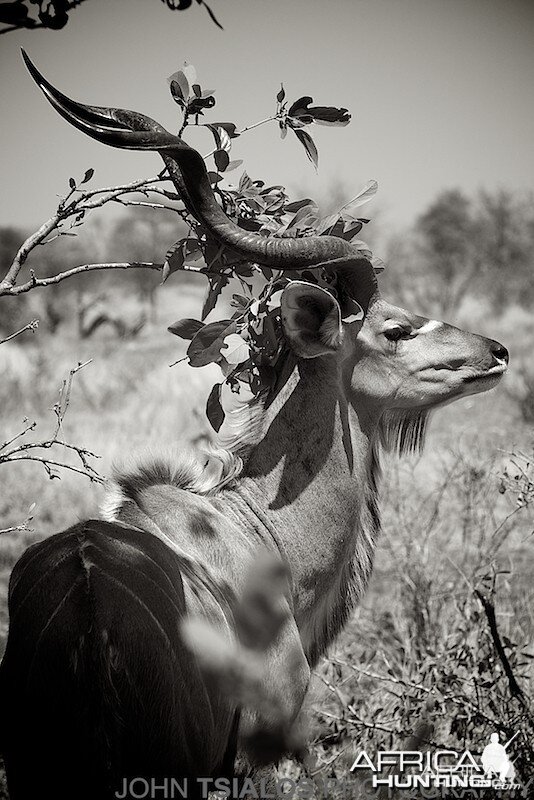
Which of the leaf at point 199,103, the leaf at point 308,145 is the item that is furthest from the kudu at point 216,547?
the leaf at point 308,145

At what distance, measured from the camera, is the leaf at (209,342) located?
11.0ft

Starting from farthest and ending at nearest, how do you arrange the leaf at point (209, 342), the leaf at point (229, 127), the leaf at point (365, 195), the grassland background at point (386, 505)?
the grassland background at point (386, 505) < the leaf at point (365, 195) < the leaf at point (209, 342) < the leaf at point (229, 127)

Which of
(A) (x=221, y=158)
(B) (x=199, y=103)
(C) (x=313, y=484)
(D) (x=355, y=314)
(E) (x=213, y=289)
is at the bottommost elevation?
(C) (x=313, y=484)

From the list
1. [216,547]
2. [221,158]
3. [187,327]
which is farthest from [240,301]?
[216,547]

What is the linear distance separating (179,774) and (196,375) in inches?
496

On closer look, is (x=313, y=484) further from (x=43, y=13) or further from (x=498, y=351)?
(x=43, y=13)

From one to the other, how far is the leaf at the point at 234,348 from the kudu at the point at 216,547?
0.22 metres

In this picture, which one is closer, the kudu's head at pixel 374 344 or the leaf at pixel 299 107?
the leaf at pixel 299 107

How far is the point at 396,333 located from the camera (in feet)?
12.4

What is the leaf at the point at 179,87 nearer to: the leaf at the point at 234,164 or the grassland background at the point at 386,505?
the leaf at the point at 234,164

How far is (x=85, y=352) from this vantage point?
20891 millimetres

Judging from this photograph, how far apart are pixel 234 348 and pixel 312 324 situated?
37cm

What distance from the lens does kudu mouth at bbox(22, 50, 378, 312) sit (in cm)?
270

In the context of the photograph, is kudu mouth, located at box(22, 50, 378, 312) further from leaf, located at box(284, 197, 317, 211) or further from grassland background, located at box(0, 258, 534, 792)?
grassland background, located at box(0, 258, 534, 792)
